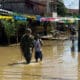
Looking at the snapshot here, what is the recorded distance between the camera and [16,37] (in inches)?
1243

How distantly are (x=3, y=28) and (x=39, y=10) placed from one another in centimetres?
1898

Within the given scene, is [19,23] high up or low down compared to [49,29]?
up

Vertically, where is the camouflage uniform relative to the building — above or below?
above

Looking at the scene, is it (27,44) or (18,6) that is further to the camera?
(18,6)

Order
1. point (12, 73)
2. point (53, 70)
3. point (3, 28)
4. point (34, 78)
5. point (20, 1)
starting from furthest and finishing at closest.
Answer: point (20, 1) < point (3, 28) < point (53, 70) < point (12, 73) < point (34, 78)

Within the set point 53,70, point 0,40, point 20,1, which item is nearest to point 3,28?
point 0,40

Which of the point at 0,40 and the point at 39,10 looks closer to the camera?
the point at 0,40

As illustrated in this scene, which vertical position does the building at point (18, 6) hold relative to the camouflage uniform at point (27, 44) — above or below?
below

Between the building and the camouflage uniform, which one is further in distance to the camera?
the building

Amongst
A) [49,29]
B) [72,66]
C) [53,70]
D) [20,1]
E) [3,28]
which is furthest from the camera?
[49,29]

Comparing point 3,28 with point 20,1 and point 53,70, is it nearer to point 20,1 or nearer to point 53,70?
point 20,1

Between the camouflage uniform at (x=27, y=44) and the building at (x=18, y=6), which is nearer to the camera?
the camouflage uniform at (x=27, y=44)

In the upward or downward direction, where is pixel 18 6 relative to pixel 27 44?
downward

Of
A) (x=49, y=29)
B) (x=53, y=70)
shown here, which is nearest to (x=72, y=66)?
(x=53, y=70)
